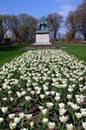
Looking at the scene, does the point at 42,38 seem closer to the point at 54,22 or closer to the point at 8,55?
the point at 8,55

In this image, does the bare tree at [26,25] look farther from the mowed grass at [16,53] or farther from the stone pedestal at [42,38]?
the mowed grass at [16,53]

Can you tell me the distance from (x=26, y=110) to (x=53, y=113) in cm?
60

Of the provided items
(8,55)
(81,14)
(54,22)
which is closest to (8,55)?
(8,55)

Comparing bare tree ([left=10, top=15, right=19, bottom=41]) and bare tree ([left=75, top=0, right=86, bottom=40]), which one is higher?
bare tree ([left=75, top=0, right=86, bottom=40])

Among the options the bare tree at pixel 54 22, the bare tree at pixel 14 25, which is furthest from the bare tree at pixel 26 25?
the bare tree at pixel 54 22

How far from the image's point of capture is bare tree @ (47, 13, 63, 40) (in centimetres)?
11807

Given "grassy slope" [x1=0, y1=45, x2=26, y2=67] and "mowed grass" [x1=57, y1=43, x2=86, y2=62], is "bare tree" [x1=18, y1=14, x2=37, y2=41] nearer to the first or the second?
"mowed grass" [x1=57, y1=43, x2=86, y2=62]

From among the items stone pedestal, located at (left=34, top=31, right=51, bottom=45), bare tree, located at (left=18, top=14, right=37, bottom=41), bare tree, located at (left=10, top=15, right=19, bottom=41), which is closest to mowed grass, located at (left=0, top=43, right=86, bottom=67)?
stone pedestal, located at (left=34, top=31, right=51, bottom=45)

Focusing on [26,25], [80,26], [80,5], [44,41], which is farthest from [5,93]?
[26,25]

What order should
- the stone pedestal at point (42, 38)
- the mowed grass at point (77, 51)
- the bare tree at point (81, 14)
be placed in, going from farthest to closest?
the bare tree at point (81, 14), the stone pedestal at point (42, 38), the mowed grass at point (77, 51)

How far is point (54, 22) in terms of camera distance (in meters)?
119

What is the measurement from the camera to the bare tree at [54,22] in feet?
387

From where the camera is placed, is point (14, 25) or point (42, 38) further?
point (14, 25)

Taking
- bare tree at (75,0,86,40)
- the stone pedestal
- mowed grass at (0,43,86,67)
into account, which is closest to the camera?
mowed grass at (0,43,86,67)
